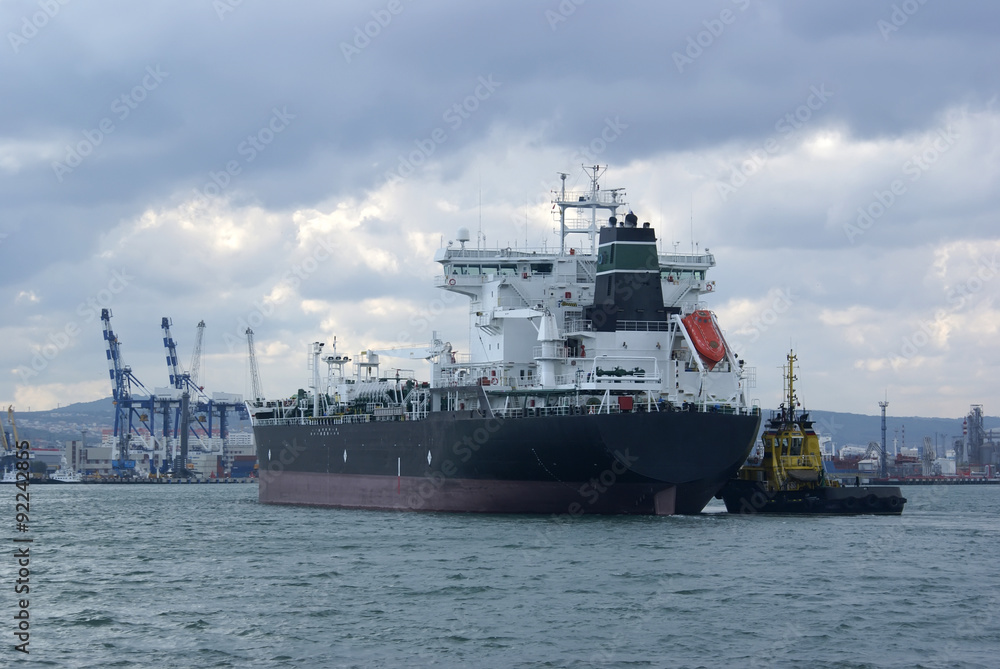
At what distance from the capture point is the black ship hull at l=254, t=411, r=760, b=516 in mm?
41156

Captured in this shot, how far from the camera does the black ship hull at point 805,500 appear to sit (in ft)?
152

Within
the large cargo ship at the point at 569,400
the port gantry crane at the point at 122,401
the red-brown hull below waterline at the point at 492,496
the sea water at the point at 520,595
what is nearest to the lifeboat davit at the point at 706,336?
the large cargo ship at the point at 569,400

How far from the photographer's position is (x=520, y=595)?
28.2 metres

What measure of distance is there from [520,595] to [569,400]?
1723 centimetres

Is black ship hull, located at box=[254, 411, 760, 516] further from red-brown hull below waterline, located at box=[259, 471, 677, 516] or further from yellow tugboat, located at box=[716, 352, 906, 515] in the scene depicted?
yellow tugboat, located at box=[716, 352, 906, 515]

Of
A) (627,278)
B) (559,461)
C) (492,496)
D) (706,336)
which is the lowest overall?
(492,496)

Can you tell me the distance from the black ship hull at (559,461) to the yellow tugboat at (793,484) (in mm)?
3705

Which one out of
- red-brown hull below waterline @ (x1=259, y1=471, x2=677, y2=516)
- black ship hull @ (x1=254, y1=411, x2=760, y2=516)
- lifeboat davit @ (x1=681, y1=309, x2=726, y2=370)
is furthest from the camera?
lifeboat davit @ (x1=681, y1=309, x2=726, y2=370)

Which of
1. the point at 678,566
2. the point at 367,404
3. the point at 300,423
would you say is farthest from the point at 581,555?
the point at 300,423

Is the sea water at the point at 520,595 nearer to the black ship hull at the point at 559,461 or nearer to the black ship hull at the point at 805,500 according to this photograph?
the black ship hull at the point at 559,461

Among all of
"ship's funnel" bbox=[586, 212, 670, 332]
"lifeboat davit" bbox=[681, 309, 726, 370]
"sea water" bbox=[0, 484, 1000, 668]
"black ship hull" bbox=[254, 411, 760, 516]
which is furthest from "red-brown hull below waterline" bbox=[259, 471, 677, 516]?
"ship's funnel" bbox=[586, 212, 670, 332]

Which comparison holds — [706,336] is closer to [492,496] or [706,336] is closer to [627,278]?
[627,278]

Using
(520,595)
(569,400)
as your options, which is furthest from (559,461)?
(520,595)

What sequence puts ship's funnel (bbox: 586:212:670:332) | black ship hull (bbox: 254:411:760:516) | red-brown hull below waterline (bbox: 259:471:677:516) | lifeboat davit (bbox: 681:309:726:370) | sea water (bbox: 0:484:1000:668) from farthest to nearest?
ship's funnel (bbox: 586:212:670:332) < lifeboat davit (bbox: 681:309:726:370) < red-brown hull below waterline (bbox: 259:471:677:516) < black ship hull (bbox: 254:411:760:516) < sea water (bbox: 0:484:1000:668)
